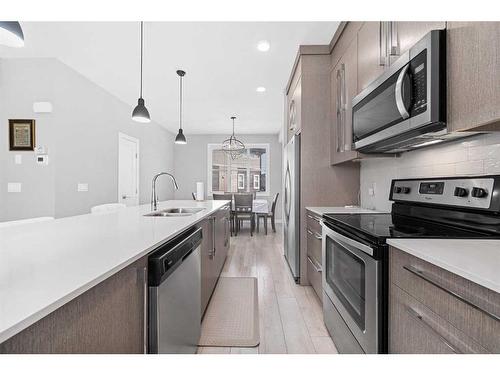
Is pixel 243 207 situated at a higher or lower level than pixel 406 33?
lower

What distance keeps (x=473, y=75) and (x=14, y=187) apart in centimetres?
450

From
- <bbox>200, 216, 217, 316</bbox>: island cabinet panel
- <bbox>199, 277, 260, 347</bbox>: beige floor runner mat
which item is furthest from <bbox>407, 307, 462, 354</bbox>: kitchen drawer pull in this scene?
<bbox>200, 216, 217, 316</bbox>: island cabinet panel

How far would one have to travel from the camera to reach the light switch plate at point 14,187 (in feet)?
10.8

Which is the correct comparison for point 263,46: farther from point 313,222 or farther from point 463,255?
point 463,255

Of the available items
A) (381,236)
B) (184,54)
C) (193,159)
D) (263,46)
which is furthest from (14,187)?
(193,159)

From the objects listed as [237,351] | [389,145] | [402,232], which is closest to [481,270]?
[402,232]

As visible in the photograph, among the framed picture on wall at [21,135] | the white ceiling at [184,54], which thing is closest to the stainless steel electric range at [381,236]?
the white ceiling at [184,54]

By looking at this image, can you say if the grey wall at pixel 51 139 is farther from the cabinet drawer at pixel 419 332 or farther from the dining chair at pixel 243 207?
the cabinet drawer at pixel 419 332

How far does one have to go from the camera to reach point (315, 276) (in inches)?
95.1

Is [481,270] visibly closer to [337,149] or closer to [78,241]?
[78,241]

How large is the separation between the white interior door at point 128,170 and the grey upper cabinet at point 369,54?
166 inches

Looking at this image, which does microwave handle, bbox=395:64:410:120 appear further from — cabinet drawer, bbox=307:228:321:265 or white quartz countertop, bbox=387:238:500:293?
cabinet drawer, bbox=307:228:321:265

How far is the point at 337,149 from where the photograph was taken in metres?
2.52
